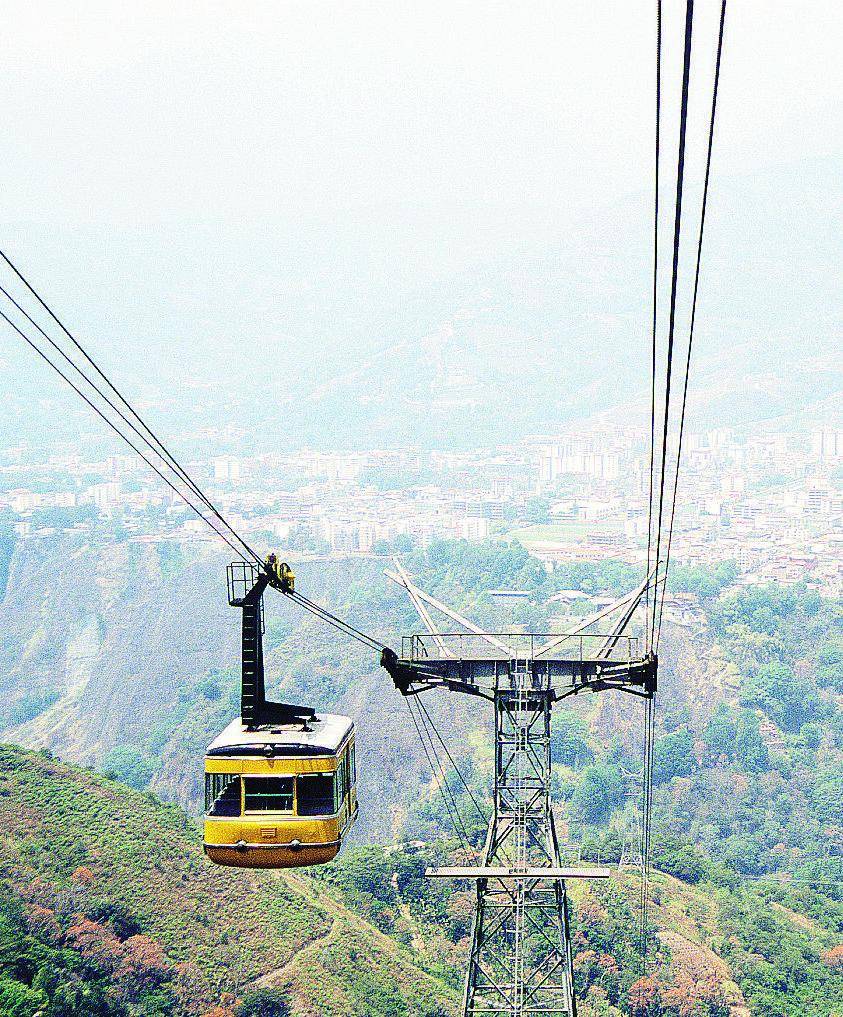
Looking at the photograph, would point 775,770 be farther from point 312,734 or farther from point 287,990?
point 312,734

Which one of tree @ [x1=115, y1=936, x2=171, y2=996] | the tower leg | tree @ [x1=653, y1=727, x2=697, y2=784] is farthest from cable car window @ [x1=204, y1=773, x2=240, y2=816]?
tree @ [x1=653, y1=727, x2=697, y2=784]

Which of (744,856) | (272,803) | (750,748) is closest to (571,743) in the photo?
(744,856)

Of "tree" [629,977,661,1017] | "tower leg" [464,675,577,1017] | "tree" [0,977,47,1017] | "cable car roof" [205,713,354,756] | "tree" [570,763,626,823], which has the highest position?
"cable car roof" [205,713,354,756]

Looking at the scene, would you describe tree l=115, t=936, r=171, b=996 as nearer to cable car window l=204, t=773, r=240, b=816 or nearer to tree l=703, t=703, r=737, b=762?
cable car window l=204, t=773, r=240, b=816

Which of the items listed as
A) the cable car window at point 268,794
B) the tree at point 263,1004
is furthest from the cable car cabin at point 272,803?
the tree at point 263,1004

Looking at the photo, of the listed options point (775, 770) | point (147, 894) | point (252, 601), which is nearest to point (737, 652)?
point (775, 770)

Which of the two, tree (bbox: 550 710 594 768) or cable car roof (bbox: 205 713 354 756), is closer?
cable car roof (bbox: 205 713 354 756)

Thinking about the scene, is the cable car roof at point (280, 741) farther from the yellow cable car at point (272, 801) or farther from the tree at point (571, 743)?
the tree at point (571, 743)
